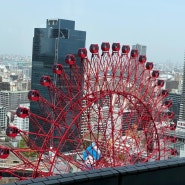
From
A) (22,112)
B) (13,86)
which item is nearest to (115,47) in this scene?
(22,112)

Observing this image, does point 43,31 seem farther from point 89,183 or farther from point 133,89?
point 89,183

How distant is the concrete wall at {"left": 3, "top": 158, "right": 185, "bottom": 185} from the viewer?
83 cm

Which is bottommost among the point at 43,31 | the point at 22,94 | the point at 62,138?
the point at 22,94

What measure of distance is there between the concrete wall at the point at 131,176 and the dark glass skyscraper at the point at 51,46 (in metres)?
6.27

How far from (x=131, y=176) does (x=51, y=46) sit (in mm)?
9479

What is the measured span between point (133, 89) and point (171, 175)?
105 inches

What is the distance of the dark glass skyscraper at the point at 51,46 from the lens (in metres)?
8.33

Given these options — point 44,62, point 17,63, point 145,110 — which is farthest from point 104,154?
point 17,63

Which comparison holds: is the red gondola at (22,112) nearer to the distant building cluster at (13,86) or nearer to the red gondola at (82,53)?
the red gondola at (82,53)

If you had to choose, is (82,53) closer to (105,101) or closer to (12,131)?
(105,101)

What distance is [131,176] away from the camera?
950 mm

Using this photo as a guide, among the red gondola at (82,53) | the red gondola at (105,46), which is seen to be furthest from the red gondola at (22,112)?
the red gondola at (105,46)

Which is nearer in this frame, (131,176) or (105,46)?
(131,176)

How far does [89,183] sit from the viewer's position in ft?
2.85
